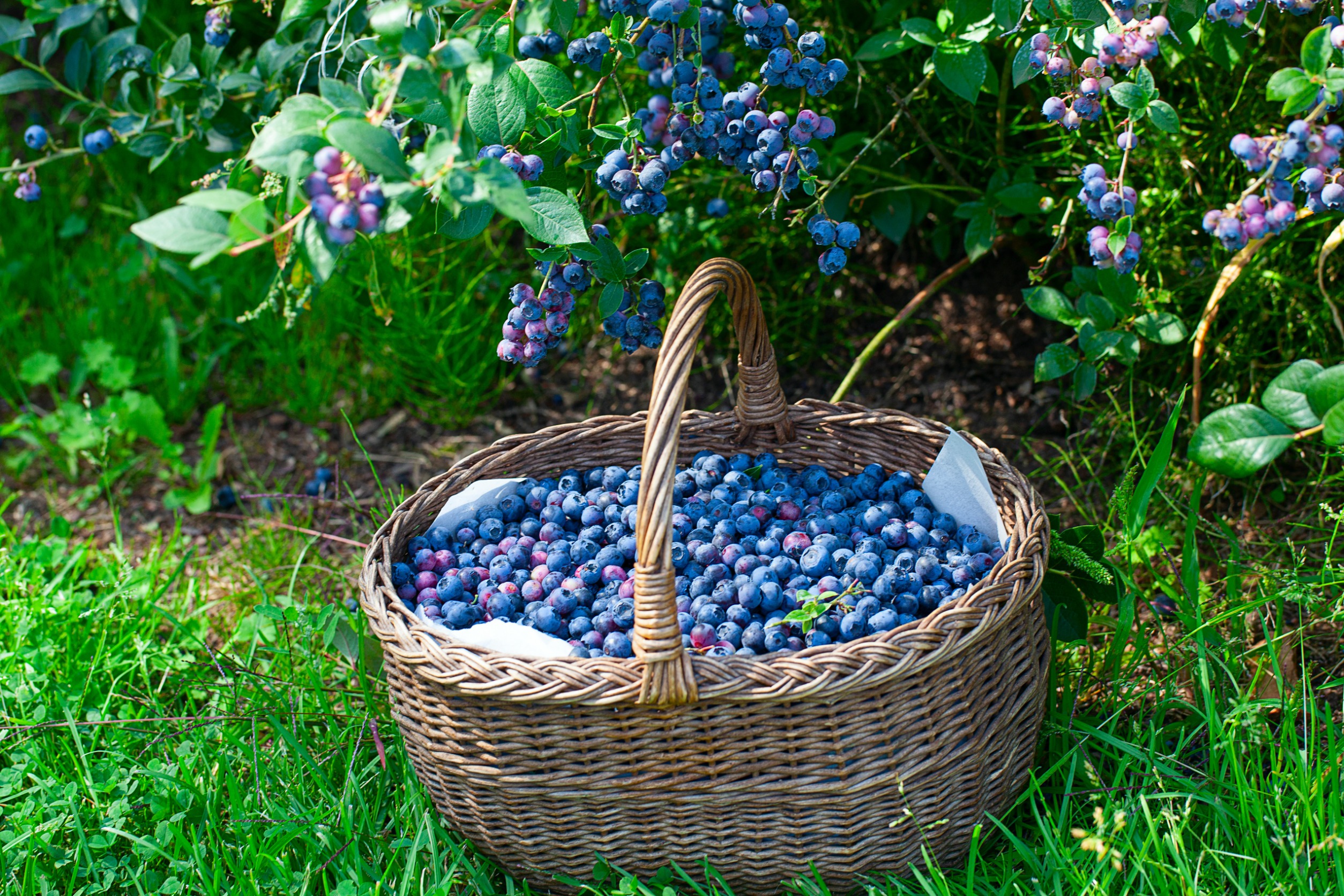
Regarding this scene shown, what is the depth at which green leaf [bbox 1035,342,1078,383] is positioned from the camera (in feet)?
5.61

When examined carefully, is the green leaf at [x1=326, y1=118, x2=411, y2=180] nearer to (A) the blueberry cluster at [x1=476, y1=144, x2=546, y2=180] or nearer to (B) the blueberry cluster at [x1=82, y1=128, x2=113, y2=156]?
(A) the blueberry cluster at [x1=476, y1=144, x2=546, y2=180]

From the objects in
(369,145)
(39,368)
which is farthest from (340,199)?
(39,368)

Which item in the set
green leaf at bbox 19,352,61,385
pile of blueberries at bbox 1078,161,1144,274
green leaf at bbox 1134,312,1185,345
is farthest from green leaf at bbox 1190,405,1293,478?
green leaf at bbox 19,352,61,385

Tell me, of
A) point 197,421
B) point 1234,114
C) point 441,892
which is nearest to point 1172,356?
point 1234,114

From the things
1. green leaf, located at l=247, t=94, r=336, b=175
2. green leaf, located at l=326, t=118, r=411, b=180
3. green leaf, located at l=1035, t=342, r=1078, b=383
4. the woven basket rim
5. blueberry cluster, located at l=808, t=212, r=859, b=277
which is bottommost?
the woven basket rim

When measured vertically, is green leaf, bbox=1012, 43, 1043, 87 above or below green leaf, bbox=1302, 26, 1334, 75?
below

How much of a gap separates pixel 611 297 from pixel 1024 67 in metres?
0.60

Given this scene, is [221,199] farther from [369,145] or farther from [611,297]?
[611,297]

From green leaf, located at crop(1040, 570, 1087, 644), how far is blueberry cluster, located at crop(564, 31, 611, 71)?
95cm

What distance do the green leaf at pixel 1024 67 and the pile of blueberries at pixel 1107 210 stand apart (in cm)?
A: 16

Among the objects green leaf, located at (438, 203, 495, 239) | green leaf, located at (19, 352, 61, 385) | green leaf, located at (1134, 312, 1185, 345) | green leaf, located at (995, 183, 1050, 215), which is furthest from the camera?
green leaf, located at (19, 352, 61, 385)

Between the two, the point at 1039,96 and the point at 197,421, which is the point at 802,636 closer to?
the point at 1039,96

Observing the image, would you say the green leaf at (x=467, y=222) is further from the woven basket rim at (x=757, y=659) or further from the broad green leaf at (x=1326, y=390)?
the broad green leaf at (x=1326, y=390)

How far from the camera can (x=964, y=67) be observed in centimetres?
153
